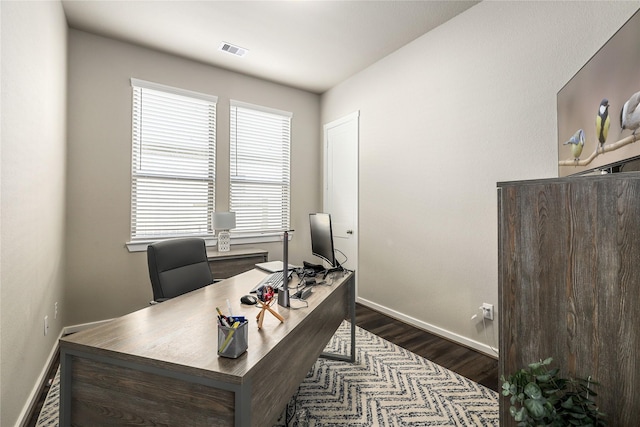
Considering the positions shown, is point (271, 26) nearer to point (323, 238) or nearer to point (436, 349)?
point (323, 238)

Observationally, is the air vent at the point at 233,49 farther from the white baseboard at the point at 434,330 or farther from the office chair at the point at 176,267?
the white baseboard at the point at 434,330

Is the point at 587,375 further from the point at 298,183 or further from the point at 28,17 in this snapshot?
the point at 298,183

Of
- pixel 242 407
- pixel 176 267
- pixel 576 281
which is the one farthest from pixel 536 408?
pixel 176 267

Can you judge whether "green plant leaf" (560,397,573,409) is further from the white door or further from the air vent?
the air vent

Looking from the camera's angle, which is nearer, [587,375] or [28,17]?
[587,375]

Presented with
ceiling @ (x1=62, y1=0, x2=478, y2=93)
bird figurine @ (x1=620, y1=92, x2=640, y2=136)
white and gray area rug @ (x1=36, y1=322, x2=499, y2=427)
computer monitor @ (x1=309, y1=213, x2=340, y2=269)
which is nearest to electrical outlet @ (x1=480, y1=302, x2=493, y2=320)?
white and gray area rug @ (x1=36, y1=322, x2=499, y2=427)

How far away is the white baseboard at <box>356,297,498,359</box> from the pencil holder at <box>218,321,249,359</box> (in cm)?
231

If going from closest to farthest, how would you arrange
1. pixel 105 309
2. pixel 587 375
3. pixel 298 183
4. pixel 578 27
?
pixel 587 375, pixel 578 27, pixel 105 309, pixel 298 183

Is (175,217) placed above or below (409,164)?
below

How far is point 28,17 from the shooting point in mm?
1747

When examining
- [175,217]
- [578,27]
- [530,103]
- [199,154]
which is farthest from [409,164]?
[175,217]

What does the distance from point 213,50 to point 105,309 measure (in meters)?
3.08

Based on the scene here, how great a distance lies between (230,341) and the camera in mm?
1046

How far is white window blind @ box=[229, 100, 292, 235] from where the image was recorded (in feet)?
13.1
